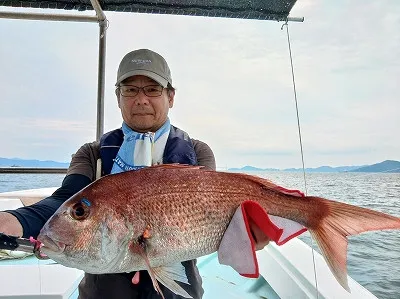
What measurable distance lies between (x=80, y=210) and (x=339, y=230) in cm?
100

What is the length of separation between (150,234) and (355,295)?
5.93 feet

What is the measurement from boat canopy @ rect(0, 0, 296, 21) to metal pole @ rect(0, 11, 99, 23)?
117 mm

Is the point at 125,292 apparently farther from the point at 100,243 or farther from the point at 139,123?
the point at 139,123

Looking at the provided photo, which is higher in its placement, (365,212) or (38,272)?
(365,212)

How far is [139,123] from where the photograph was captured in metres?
2.09

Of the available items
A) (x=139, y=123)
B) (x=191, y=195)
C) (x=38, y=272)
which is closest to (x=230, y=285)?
(x=38, y=272)

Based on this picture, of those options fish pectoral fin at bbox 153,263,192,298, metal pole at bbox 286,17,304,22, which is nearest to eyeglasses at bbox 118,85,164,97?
fish pectoral fin at bbox 153,263,192,298

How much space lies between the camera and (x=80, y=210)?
1378 millimetres

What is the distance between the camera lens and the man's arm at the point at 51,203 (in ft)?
5.31

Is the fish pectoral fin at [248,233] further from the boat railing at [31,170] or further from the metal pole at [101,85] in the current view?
the boat railing at [31,170]

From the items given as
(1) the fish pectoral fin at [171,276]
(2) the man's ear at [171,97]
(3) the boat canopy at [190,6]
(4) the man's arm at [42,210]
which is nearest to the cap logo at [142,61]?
(2) the man's ear at [171,97]

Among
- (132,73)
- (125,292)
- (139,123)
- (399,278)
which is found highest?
(132,73)

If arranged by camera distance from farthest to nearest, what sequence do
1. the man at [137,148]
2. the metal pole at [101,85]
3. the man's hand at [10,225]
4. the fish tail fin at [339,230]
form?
1. the metal pole at [101,85]
2. the man at [137,148]
3. the man's hand at [10,225]
4. the fish tail fin at [339,230]

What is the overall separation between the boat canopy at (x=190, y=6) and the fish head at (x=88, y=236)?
2.34 meters
